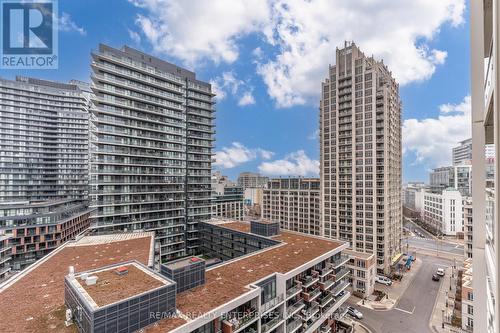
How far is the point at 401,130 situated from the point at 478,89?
7293 cm

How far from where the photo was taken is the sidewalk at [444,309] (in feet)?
124

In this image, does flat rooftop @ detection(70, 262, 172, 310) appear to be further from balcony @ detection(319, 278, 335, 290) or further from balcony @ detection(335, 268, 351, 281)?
balcony @ detection(335, 268, 351, 281)

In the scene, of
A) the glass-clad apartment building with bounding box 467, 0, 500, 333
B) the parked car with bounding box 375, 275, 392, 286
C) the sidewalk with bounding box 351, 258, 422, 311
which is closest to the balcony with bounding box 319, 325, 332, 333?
the sidewalk with bounding box 351, 258, 422, 311

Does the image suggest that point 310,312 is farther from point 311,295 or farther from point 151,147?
point 151,147

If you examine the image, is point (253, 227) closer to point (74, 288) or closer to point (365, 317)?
point (365, 317)

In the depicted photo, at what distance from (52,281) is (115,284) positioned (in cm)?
995

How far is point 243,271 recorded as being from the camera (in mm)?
29281

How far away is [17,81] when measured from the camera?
3720 inches

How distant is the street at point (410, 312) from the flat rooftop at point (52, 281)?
124ft

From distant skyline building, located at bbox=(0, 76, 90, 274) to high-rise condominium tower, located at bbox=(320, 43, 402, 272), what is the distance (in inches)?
2962

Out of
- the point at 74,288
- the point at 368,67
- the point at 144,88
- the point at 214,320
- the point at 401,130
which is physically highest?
the point at 368,67

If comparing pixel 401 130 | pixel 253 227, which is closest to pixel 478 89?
pixel 253 227

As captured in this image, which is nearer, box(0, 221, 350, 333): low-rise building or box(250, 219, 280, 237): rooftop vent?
box(0, 221, 350, 333): low-rise building

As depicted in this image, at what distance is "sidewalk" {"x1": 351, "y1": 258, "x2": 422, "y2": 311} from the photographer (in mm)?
45156
